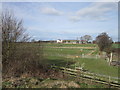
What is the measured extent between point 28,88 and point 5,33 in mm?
5131

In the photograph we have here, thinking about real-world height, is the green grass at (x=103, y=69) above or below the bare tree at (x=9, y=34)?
below

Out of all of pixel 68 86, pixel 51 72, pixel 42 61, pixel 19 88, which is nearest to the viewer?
pixel 19 88

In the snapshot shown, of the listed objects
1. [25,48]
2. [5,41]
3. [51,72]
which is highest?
[5,41]

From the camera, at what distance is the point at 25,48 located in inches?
387

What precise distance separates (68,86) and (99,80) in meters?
2.85

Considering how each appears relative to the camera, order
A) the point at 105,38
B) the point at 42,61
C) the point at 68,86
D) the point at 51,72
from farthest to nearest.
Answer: the point at 105,38 < the point at 42,61 < the point at 51,72 < the point at 68,86

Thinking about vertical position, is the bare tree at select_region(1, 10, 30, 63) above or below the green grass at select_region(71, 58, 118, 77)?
above

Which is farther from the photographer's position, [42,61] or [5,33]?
[42,61]

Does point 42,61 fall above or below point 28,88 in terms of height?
above

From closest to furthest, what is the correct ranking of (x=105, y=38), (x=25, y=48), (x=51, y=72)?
(x=25, y=48) < (x=51, y=72) < (x=105, y=38)

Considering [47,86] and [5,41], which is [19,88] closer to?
[47,86]

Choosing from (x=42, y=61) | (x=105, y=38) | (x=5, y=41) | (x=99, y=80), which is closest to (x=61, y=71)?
(x=42, y=61)

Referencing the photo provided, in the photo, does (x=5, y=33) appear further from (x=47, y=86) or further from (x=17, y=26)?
(x=47, y=86)

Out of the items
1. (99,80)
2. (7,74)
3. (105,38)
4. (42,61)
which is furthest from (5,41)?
(105,38)
